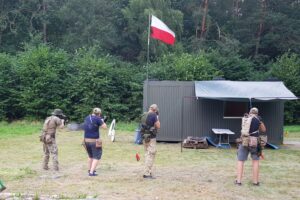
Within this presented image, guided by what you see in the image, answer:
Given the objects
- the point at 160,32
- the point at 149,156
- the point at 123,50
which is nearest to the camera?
the point at 149,156

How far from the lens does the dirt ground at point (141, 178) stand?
825 centimetres

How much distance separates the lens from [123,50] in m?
37.4

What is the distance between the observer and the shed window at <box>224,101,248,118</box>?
17484 millimetres

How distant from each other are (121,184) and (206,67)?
753 inches

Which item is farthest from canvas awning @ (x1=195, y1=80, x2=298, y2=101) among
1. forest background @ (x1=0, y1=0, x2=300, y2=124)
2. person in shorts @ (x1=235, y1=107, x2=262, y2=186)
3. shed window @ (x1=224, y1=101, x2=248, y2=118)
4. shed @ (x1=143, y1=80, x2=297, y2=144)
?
forest background @ (x1=0, y1=0, x2=300, y2=124)

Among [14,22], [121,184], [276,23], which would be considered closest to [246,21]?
[276,23]

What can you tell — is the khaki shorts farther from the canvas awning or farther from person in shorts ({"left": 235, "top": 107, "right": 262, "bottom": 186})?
the canvas awning

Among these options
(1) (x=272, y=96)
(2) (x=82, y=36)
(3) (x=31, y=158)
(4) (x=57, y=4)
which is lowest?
(3) (x=31, y=158)

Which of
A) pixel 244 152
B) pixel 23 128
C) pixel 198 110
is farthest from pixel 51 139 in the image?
pixel 23 128

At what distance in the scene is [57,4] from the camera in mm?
39312

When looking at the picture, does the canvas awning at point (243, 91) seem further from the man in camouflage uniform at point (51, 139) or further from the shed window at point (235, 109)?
the man in camouflage uniform at point (51, 139)

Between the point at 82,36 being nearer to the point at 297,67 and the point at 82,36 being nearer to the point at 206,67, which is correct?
the point at 206,67

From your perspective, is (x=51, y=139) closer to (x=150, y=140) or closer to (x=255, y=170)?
(x=150, y=140)

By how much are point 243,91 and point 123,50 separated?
21921 millimetres
